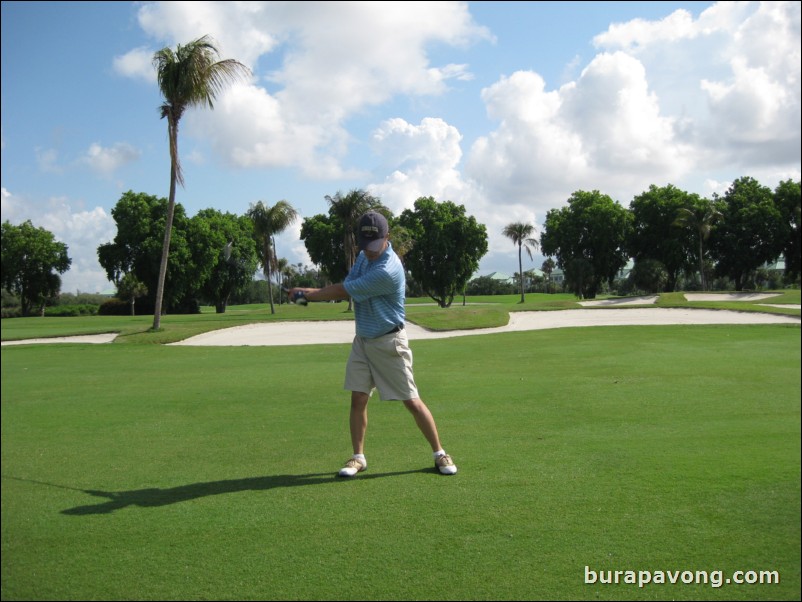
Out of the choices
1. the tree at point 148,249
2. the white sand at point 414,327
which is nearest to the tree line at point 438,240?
the tree at point 148,249

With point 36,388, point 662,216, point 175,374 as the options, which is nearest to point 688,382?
point 175,374

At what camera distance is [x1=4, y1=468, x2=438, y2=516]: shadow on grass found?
4.37 meters

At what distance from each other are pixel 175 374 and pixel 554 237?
62763 millimetres

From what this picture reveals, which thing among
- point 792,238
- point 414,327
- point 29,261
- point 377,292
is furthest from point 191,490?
point 414,327

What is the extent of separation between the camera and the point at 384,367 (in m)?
5.10

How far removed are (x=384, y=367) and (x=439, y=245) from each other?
6345 cm

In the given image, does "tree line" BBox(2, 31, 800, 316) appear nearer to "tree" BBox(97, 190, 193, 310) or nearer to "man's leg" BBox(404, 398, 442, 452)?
"tree" BBox(97, 190, 193, 310)

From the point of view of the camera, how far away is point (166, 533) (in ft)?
12.6

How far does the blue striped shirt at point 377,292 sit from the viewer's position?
4.64 m

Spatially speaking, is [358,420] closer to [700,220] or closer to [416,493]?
[416,493]

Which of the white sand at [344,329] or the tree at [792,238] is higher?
the tree at [792,238]

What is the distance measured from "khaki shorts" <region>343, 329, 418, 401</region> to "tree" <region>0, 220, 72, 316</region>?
14.5m

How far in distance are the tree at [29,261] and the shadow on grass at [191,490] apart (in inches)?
535

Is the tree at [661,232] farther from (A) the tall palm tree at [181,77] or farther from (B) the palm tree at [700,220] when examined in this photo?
(A) the tall palm tree at [181,77]
